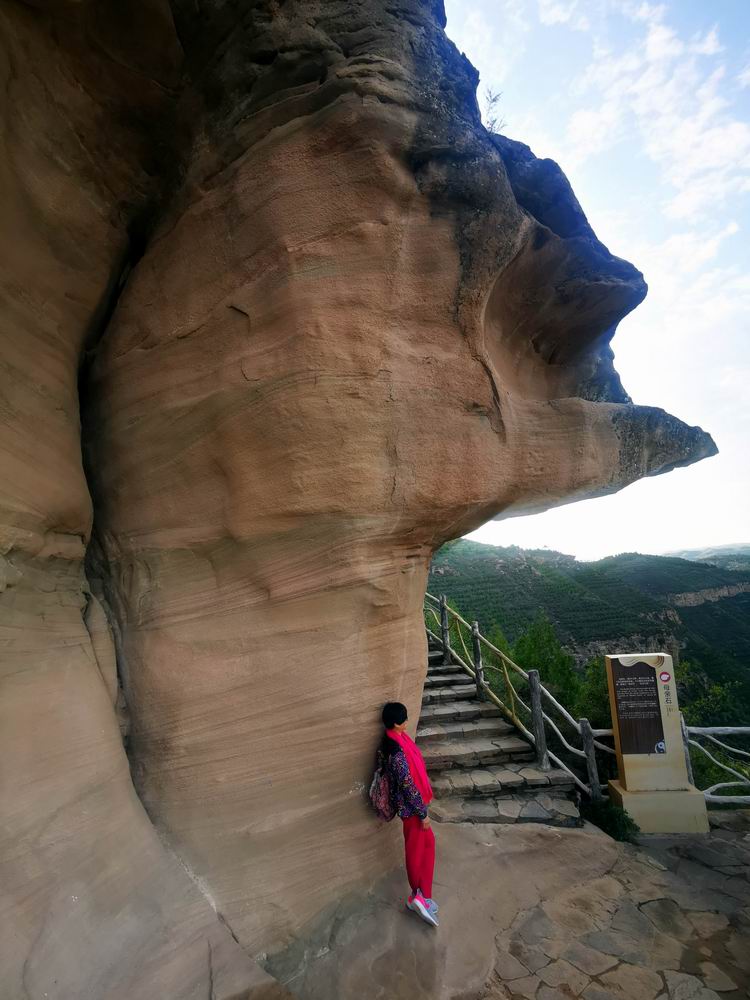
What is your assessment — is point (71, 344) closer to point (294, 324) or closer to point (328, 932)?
point (294, 324)

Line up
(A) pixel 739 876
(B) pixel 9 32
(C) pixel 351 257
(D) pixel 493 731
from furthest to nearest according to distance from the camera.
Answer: (D) pixel 493 731, (A) pixel 739 876, (C) pixel 351 257, (B) pixel 9 32

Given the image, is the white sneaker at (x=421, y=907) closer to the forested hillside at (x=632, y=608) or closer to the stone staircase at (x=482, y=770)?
the stone staircase at (x=482, y=770)

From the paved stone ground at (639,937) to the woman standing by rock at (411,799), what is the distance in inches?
20.9

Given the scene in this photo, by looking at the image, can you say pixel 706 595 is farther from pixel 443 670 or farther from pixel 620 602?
pixel 443 670

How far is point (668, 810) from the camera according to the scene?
15.7 ft

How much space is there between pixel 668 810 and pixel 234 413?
5.07m

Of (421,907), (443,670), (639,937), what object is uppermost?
(443,670)

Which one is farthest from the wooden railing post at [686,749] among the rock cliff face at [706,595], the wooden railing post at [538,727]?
the rock cliff face at [706,595]

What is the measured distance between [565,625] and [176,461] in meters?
12.5

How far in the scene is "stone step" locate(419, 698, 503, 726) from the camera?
21.0 ft

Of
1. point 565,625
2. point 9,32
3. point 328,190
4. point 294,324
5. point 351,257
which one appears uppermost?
point 9,32

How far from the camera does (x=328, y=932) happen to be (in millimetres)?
2877

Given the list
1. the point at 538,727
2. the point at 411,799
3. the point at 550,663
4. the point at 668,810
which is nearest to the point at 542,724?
the point at 538,727

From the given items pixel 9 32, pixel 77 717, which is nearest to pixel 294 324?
pixel 9 32
